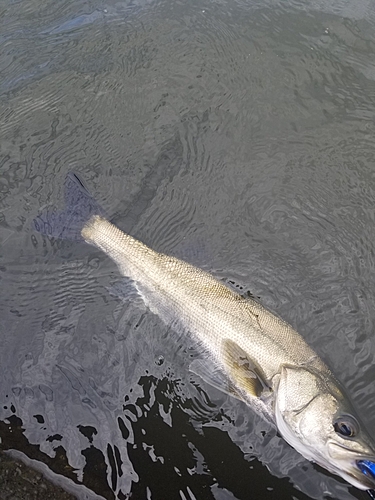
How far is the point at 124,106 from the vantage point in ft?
21.2

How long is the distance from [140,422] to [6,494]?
1.04m

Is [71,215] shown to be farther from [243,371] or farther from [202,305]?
[243,371]

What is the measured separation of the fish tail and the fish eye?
282 cm

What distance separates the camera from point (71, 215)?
517 cm

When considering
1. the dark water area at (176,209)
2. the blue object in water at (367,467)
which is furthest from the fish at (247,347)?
the dark water area at (176,209)

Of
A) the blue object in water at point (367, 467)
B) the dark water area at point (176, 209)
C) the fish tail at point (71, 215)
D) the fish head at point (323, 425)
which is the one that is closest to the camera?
the blue object in water at point (367, 467)

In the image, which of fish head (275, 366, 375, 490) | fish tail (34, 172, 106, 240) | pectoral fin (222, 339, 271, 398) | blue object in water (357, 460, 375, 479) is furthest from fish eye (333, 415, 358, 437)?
fish tail (34, 172, 106, 240)

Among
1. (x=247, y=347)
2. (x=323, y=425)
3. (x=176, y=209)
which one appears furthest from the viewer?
(x=176, y=209)

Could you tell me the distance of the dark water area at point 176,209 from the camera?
13.0 ft

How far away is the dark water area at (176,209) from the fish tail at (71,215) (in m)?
0.16

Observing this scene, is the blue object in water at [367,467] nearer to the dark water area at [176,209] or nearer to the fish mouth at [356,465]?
the fish mouth at [356,465]

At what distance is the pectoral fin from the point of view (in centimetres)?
401

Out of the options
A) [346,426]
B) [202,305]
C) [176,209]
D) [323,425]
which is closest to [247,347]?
[202,305]

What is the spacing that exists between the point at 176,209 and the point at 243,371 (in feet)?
6.66
